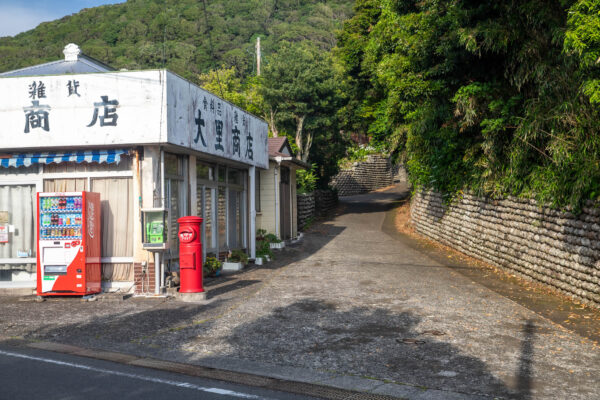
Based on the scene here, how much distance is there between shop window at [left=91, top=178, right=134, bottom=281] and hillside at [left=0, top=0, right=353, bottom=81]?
4179 centimetres

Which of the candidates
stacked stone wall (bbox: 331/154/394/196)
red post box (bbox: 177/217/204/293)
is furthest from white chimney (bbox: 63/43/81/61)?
stacked stone wall (bbox: 331/154/394/196)

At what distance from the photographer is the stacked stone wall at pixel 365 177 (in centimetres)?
5072

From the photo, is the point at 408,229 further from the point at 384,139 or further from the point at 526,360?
the point at 526,360

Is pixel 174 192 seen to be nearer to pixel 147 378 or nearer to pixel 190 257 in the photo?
pixel 190 257

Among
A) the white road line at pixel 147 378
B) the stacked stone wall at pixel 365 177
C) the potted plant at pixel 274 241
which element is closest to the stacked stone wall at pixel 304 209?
the potted plant at pixel 274 241

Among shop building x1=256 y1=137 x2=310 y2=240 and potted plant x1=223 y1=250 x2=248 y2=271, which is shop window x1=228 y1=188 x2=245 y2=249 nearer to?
potted plant x1=223 y1=250 x2=248 y2=271

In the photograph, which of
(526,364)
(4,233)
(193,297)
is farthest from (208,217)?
(526,364)

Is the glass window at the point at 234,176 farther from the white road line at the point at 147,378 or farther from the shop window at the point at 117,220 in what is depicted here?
the white road line at the point at 147,378

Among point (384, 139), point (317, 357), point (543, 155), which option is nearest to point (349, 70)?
point (384, 139)

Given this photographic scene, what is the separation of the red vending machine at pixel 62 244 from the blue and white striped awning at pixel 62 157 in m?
0.94

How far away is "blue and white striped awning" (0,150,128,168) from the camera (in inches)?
477

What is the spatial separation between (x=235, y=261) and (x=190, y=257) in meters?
5.09

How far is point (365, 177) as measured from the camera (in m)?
53.7

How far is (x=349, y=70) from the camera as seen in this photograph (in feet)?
116
